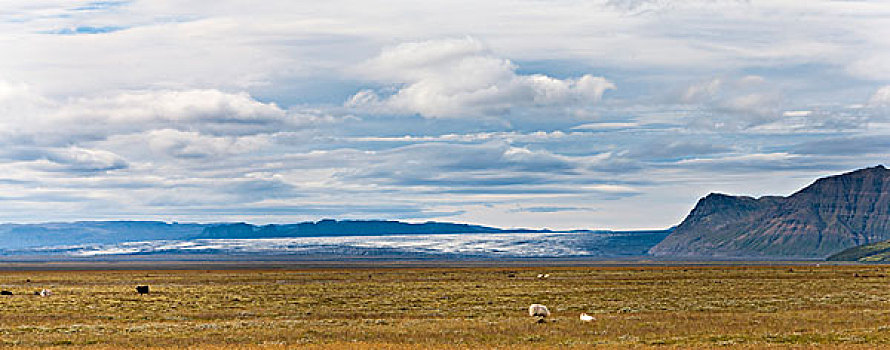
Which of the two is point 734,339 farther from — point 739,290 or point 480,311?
point 739,290

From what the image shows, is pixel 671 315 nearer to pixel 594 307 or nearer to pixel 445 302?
pixel 594 307

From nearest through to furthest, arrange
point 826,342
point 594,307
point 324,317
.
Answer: point 826,342, point 324,317, point 594,307

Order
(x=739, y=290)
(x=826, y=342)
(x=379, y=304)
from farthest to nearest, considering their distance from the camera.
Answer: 1. (x=739, y=290)
2. (x=379, y=304)
3. (x=826, y=342)

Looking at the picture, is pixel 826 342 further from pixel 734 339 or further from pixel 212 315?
pixel 212 315

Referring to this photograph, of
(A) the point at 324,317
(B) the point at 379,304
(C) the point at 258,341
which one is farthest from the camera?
(B) the point at 379,304

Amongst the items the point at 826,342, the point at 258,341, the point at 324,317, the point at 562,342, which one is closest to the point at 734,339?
the point at 826,342

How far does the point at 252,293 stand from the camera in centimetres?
8088

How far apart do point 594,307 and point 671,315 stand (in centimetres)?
828

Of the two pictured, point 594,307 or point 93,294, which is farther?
point 93,294

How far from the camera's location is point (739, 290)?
79812mm

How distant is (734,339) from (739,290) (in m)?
43.3

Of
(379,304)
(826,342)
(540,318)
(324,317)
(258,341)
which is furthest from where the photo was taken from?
(379,304)

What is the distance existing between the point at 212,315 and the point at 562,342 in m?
24.2

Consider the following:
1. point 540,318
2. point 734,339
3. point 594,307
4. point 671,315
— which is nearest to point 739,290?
point 594,307
